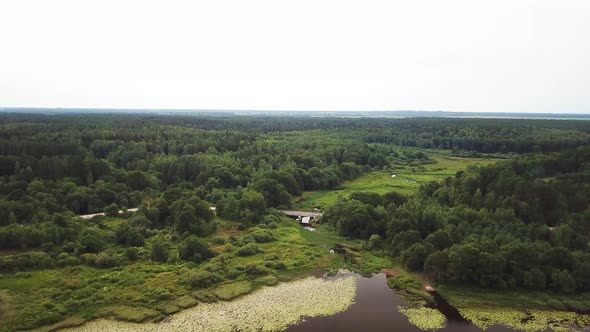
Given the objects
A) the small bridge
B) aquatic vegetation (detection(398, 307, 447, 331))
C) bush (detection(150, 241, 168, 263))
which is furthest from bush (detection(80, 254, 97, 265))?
aquatic vegetation (detection(398, 307, 447, 331))

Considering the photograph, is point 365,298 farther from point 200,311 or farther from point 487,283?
point 200,311

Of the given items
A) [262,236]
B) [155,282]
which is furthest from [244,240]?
[155,282]

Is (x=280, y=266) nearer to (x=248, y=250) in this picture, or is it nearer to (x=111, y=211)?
(x=248, y=250)

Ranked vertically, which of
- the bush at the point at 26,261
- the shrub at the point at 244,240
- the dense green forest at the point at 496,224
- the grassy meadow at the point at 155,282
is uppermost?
the dense green forest at the point at 496,224

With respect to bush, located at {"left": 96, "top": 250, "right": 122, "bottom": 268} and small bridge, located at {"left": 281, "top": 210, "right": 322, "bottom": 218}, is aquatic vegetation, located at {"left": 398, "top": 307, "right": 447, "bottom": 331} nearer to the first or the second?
bush, located at {"left": 96, "top": 250, "right": 122, "bottom": 268}

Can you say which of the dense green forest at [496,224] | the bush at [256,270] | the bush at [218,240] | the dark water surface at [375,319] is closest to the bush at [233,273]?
the bush at [256,270]

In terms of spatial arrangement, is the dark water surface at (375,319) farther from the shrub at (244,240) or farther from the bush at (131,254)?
the bush at (131,254)
